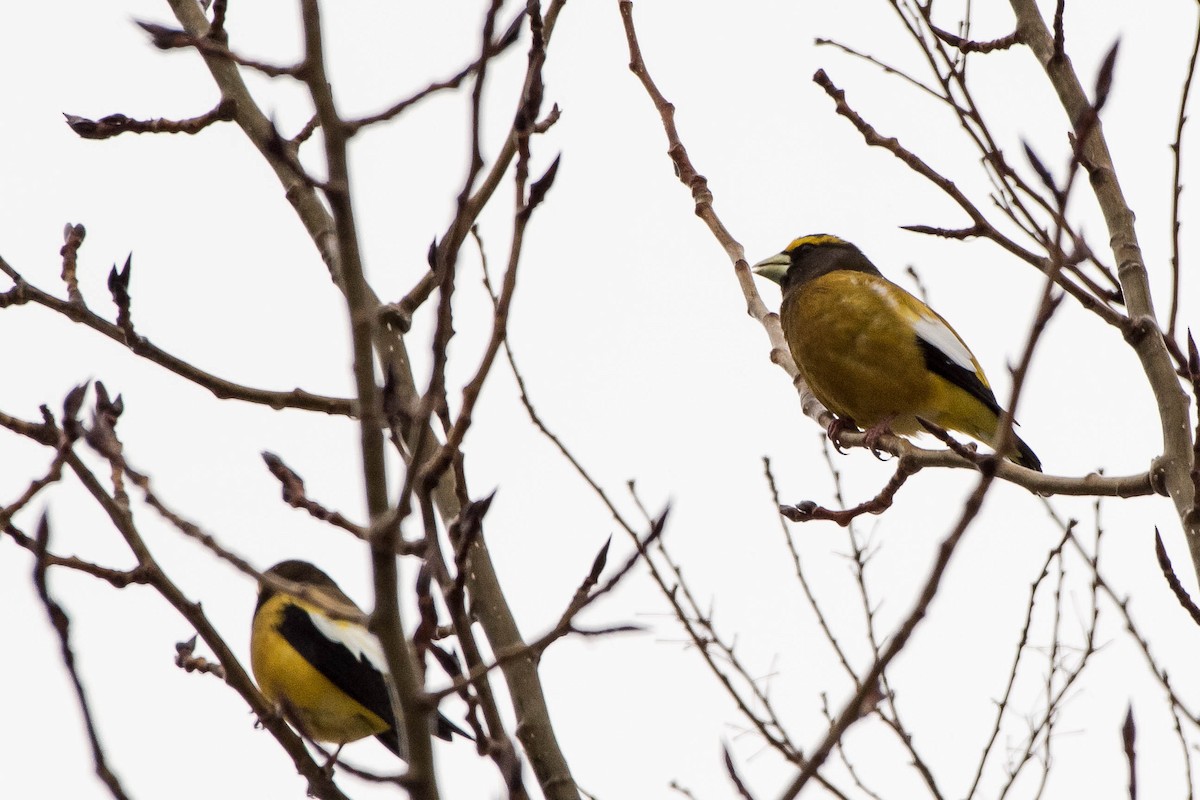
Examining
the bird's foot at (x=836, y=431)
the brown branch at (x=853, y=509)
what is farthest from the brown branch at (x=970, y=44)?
the bird's foot at (x=836, y=431)

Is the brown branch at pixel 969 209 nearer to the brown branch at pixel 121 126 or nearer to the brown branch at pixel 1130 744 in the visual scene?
the brown branch at pixel 1130 744

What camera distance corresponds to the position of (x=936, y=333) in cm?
586

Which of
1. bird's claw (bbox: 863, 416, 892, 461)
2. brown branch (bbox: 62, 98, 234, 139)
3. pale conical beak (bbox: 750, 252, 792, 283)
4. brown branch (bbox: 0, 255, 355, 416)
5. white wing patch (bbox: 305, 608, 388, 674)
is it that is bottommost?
brown branch (bbox: 0, 255, 355, 416)

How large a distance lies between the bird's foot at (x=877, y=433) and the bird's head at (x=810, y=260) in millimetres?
1235

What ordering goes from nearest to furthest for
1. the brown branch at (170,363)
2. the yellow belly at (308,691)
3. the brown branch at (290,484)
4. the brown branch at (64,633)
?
the brown branch at (64,633) → the brown branch at (290,484) → the brown branch at (170,363) → the yellow belly at (308,691)

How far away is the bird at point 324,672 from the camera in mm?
6254

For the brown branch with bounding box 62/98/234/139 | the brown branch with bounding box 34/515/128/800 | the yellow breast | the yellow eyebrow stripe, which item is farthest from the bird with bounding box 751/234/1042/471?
the brown branch with bounding box 34/515/128/800

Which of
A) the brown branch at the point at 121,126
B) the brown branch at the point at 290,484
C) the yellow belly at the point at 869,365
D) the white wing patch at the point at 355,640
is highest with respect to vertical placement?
the yellow belly at the point at 869,365

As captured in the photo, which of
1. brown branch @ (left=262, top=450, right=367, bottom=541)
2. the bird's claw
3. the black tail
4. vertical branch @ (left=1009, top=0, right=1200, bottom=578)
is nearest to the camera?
brown branch @ (left=262, top=450, right=367, bottom=541)

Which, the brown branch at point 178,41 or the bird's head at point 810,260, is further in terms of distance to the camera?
the bird's head at point 810,260

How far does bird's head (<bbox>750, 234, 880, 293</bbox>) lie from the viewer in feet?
22.1

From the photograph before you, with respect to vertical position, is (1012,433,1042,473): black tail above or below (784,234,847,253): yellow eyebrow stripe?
below

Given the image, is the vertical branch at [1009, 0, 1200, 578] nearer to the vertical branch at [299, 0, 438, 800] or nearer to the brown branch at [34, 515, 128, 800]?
the vertical branch at [299, 0, 438, 800]

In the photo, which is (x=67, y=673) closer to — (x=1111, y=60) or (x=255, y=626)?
(x=1111, y=60)
